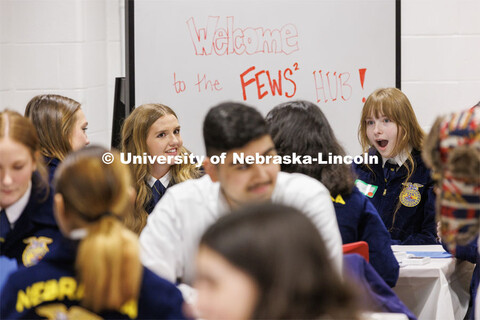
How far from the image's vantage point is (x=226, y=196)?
223 centimetres

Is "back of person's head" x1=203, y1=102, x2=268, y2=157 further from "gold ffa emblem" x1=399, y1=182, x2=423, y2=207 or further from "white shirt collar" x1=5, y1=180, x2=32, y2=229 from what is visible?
"gold ffa emblem" x1=399, y1=182, x2=423, y2=207

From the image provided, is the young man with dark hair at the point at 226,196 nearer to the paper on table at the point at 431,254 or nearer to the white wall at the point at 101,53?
the paper on table at the point at 431,254

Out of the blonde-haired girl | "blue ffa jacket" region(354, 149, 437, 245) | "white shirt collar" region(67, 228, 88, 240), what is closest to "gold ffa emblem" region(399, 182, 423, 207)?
"blue ffa jacket" region(354, 149, 437, 245)

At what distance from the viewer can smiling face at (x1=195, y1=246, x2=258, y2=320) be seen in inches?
46.6

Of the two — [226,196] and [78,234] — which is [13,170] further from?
[226,196]

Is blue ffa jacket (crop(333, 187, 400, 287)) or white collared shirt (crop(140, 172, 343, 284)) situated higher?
white collared shirt (crop(140, 172, 343, 284))

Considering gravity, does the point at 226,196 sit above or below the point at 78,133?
below

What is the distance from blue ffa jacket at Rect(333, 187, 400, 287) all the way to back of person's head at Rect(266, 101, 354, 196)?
55 mm

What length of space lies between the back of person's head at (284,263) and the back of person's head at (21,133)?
972 millimetres

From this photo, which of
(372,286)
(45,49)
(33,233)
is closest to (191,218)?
(33,233)

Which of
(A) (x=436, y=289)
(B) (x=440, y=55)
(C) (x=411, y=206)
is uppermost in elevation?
(B) (x=440, y=55)

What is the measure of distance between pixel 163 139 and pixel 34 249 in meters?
1.53

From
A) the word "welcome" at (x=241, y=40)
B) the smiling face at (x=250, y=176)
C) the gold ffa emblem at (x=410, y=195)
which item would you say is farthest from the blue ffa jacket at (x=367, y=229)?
the word "welcome" at (x=241, y=40)

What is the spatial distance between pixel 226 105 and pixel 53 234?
65cm
